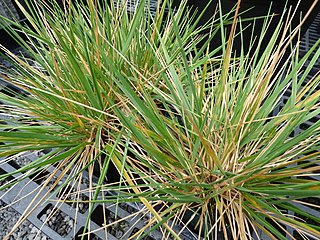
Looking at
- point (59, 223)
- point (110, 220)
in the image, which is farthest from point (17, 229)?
point (110, 220)

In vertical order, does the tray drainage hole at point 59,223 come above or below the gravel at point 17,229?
above

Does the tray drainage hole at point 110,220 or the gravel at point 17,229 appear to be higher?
the tray drainage hole at point 110,220

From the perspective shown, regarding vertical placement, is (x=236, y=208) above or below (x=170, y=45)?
below

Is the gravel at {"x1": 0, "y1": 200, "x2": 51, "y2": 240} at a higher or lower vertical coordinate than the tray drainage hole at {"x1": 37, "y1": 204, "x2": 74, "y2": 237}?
lower

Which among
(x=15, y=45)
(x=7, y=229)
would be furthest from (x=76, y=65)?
(x=15, y=45)

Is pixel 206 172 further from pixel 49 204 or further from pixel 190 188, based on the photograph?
pixel 49 204

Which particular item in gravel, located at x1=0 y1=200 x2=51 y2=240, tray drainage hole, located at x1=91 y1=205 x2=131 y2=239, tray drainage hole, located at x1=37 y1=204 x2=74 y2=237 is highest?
tray drainage hole, located at x1=91 y1=205 x2=131 y2=239

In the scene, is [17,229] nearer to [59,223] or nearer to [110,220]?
[59,223]

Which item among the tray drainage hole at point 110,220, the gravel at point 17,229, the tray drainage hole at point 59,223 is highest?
the tray drainage hole at point 110,220
